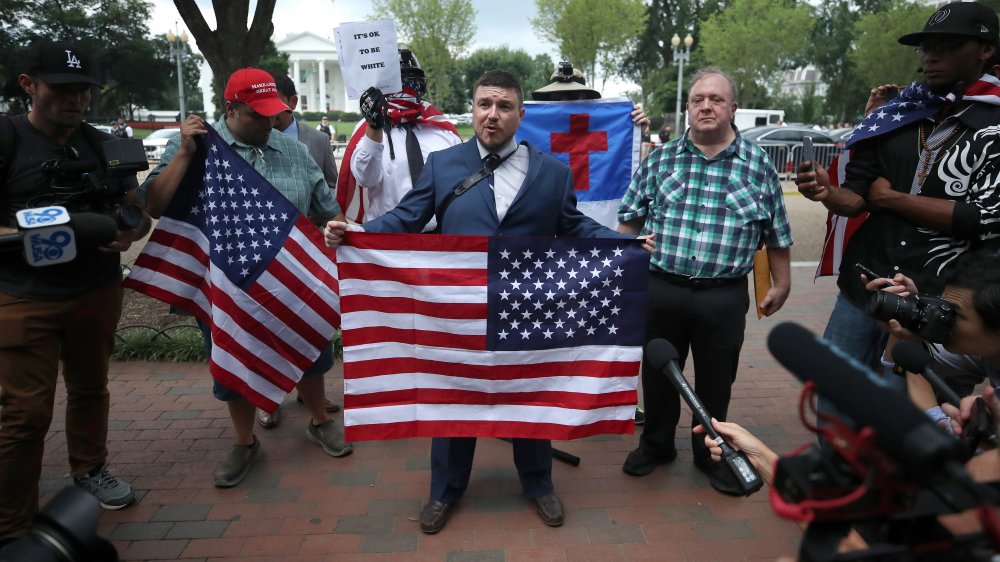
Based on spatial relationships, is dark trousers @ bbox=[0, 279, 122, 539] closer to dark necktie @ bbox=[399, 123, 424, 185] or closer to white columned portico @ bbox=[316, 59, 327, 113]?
dark necktie @ bbox=[399, 123, 424, 185]

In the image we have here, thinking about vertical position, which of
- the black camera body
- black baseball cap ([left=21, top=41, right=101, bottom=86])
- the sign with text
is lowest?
the black camera body

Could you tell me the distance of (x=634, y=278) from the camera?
127 inches

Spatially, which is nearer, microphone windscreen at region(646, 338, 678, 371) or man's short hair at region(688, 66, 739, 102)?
microphone windscreen at region(646, 338, 678, 371)

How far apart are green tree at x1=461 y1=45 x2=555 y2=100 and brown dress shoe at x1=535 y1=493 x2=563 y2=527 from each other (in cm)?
6829

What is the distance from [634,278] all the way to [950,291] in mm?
1311

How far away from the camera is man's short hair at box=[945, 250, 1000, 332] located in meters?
2.06

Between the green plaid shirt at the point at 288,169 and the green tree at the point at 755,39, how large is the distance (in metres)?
46.6

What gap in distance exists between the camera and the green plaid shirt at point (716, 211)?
11.1 ft

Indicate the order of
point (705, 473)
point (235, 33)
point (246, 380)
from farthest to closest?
1. point (235, 33)
2. point (705, 473)
3. point (246, 380)

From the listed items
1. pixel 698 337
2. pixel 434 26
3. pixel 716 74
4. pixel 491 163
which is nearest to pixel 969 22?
pixel 716 74

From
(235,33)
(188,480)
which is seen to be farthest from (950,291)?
(235,33)

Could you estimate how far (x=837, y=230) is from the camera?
3.68 meters

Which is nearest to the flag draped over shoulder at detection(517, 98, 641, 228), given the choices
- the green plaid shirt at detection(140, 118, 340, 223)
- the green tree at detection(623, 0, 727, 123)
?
A: the green plaid shirt at detection(140, 118, 340, 223)

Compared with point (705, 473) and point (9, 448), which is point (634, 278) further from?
point (9, 448)
